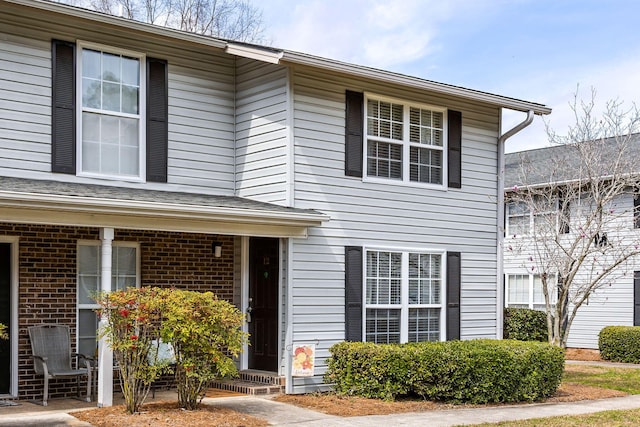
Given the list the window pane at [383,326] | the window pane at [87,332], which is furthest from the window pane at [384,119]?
the window pane at [87,332]

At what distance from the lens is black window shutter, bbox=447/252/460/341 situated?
1382cm

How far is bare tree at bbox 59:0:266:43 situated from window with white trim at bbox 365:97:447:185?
13.7 m

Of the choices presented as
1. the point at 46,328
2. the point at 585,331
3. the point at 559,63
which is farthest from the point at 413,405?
the point at 585,331

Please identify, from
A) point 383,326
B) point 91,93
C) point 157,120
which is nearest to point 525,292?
point 383,326

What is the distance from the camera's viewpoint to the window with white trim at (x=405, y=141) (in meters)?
13.1

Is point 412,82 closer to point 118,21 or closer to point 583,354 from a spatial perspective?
point 118,21

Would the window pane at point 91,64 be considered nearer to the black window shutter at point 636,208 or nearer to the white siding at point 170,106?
the white siding at point 170,106

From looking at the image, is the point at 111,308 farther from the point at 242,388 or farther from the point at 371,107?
the point at 371,107

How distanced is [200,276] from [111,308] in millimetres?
3120

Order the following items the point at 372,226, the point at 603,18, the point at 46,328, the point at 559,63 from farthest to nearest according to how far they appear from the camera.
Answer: the point at 559,63 < the point at 603,18 < the point at 372,226 < the point at 46,328

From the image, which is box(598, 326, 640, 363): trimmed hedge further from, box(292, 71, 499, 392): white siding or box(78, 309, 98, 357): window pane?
box(78, 309, 98, 357): window pane

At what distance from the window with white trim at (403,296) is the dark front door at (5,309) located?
518 centimetres

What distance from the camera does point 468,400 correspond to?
37.4ft

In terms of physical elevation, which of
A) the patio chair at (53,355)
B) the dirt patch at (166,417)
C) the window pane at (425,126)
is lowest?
the dirt patch at (166,417)
